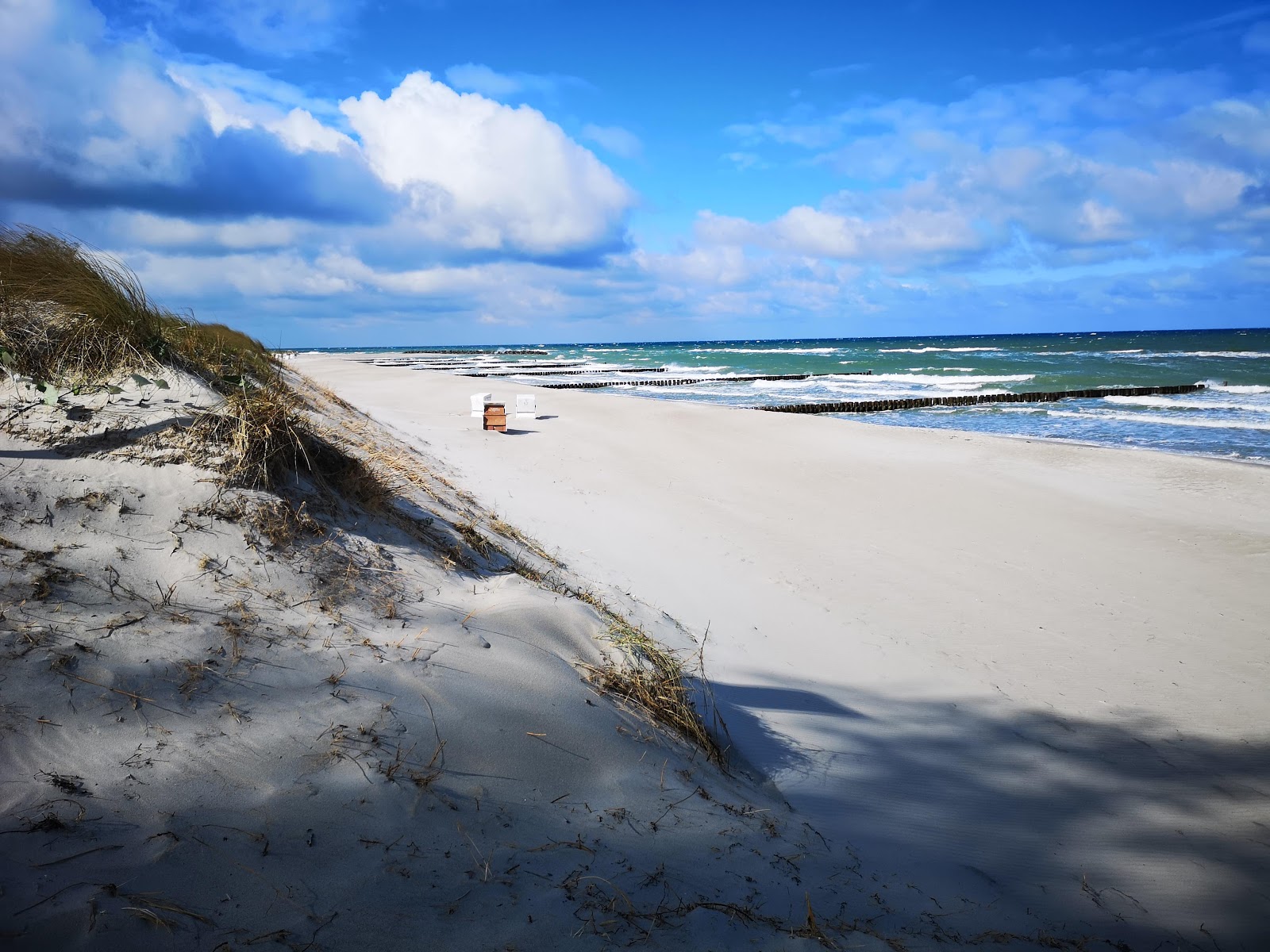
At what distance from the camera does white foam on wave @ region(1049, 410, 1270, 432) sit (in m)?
21.1

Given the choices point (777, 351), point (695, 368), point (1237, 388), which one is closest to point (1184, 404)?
point (1237, 388)

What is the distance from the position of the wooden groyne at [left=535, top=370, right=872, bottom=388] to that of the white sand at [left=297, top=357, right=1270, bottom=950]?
28.3 metres

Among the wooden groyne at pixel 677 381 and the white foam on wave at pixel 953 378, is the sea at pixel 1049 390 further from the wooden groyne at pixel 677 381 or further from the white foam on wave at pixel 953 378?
the wooden groyne at pixel 677 381

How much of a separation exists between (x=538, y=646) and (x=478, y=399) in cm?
1492

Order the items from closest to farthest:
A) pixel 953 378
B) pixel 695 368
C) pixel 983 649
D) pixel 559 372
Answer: pixel 983 649, pixel 953 378, pixel 559 372, pixel 695 368

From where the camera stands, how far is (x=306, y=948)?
73.0 inches

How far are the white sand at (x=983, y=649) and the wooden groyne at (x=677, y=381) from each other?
2833 cm

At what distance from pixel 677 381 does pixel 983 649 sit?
131ft

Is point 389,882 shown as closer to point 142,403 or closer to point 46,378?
point 142,403

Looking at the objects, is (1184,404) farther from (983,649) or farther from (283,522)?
(283,522)

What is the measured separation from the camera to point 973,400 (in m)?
30.9

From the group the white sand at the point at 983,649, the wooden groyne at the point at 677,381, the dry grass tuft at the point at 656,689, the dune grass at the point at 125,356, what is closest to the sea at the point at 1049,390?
the wooden groyne at the point at 677,381

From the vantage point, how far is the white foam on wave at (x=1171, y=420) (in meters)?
21.1

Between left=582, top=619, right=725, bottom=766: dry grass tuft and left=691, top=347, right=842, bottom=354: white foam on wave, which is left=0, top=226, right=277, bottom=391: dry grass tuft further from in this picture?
left=691, top=347, right=842, bottom=354: white foam on wave
